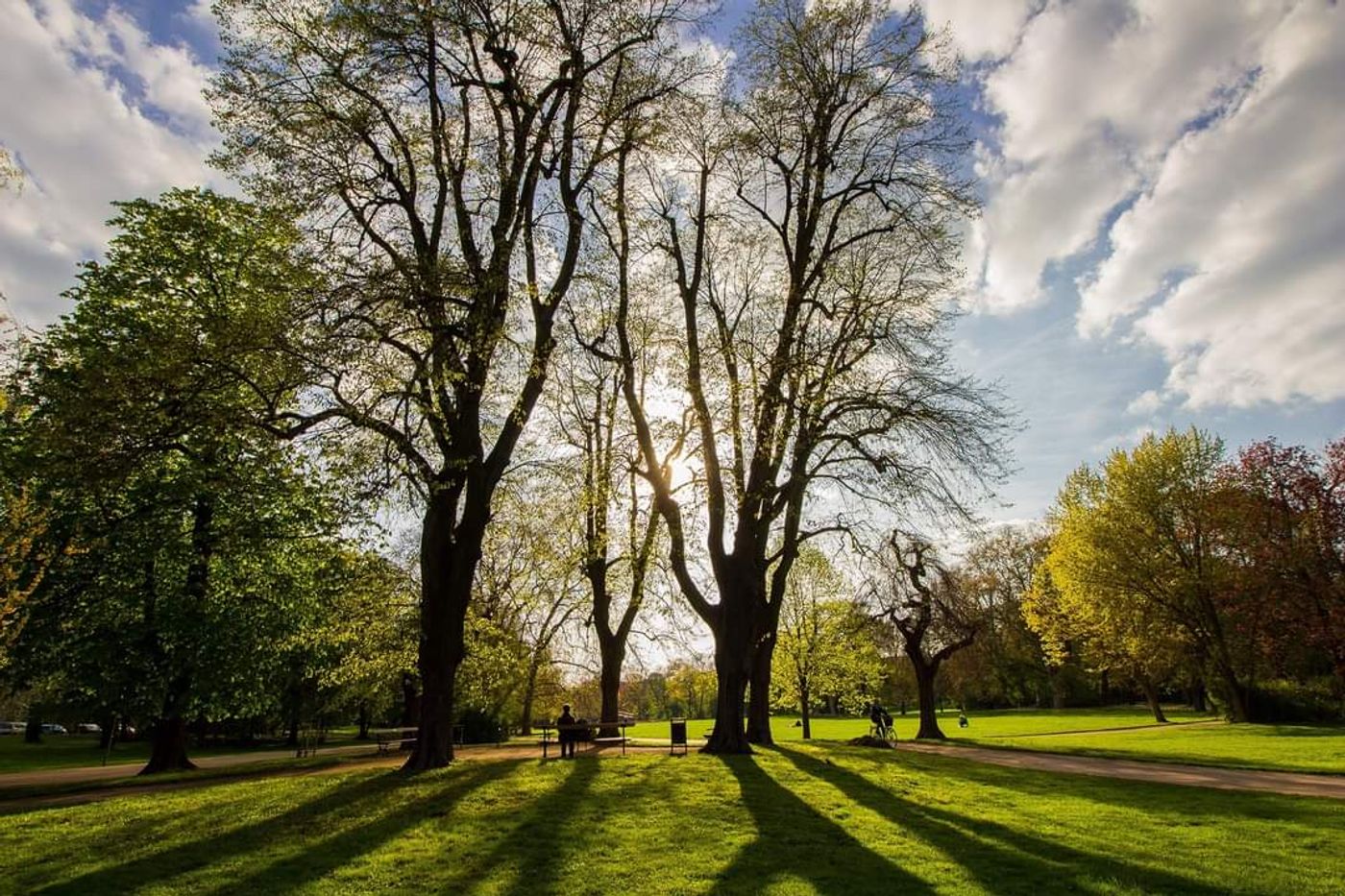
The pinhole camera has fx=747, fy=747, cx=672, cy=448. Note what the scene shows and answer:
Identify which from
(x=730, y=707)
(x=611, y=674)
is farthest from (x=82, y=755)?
(x=730, y=707)

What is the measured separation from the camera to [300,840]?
8.89 meters

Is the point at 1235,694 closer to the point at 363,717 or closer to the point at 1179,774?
→ the point at 1179,774

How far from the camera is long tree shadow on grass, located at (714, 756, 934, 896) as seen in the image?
279 inches

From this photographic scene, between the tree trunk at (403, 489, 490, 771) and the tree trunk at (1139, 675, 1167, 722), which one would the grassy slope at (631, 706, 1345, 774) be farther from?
the tree trunk at (403, 489, 490, 771)

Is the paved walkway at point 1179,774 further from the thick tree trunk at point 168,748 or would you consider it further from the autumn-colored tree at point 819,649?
the thick tree trunk at point 168,748

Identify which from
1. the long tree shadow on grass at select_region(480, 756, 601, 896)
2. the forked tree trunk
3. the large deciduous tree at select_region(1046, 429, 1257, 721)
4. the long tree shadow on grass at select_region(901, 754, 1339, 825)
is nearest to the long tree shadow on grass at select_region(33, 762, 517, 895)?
the long tree shadow on grass at select_region(480, 756, 601, 896)

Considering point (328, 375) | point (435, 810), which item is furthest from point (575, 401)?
point (435, 810)

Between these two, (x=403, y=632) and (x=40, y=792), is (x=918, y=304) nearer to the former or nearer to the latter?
(x=403, y=632)

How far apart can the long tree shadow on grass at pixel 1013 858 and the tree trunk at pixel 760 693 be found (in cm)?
1065

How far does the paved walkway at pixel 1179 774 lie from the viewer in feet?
47.2

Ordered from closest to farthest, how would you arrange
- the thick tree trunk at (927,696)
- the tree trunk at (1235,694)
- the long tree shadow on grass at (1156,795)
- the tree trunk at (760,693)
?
the long tree shadow on grass at (1156,795)
the tree trunk at (760,693)
the thick tree trunk at (927,696)
the tree trunk at (1235,694)

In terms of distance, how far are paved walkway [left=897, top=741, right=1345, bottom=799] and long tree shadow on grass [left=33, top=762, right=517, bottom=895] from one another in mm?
13869

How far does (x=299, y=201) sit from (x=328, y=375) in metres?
4.71

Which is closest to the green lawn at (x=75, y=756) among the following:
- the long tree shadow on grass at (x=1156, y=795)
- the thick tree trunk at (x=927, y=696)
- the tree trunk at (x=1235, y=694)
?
the thick tree trunk at (x=927, y=696)
